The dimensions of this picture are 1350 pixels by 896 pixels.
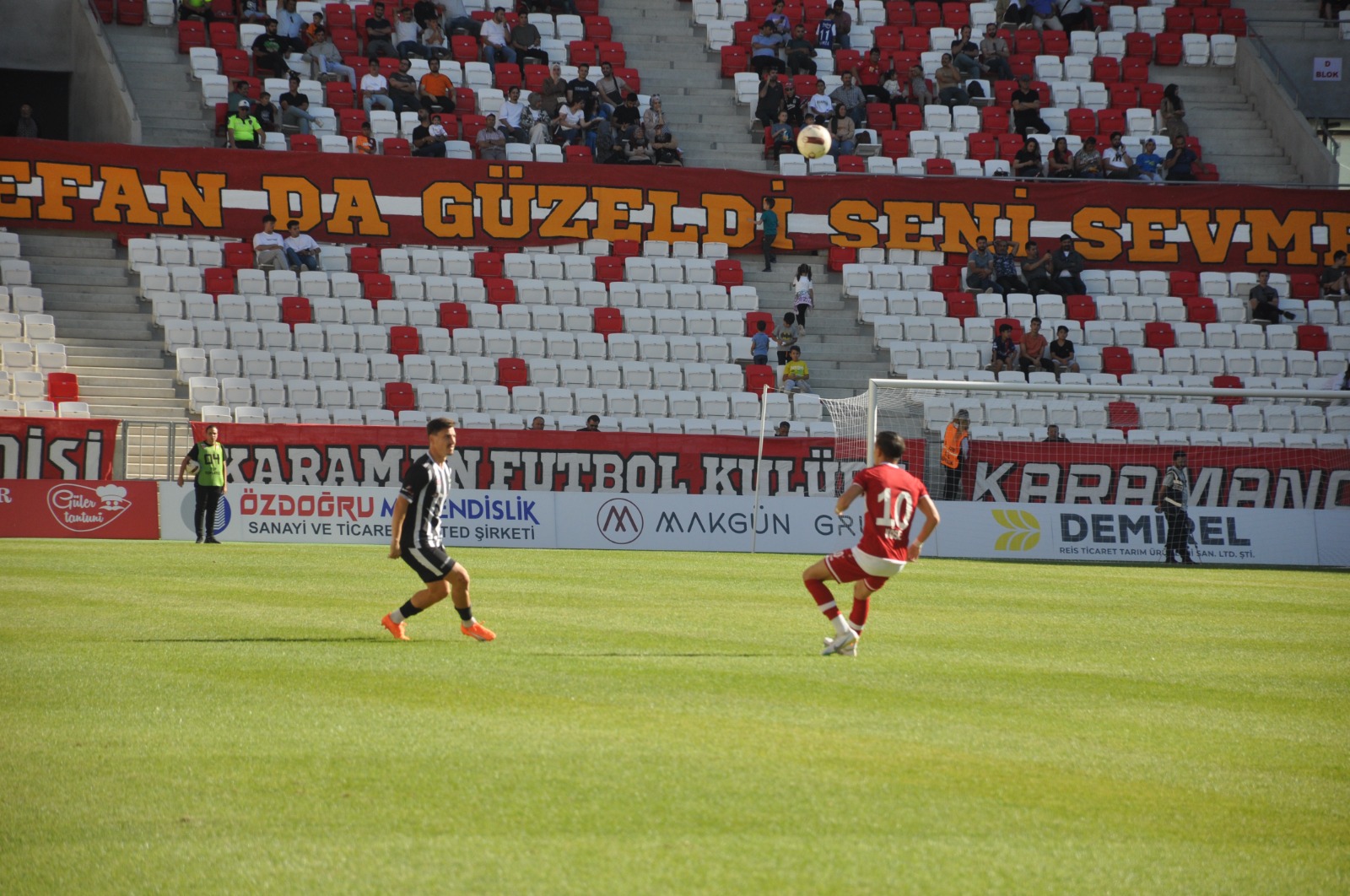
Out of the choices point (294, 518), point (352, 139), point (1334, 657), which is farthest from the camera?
point (352, 139)

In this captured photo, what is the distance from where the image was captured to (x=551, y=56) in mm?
36469

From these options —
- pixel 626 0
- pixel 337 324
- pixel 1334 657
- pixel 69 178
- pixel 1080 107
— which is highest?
pixel 626 0

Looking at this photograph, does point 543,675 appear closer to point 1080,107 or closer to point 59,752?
point 59,752

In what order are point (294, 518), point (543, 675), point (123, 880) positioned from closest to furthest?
point (123, 880)
point (543, 675)
point (294, 518)

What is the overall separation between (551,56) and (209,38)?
26.5 feet

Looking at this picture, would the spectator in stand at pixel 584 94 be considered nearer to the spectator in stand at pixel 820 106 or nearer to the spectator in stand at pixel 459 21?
the spectator in stand at pixel 459 21

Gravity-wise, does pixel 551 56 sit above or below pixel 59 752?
above

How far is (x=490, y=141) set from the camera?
33219 mm

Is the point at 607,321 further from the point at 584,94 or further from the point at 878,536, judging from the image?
the point at 878,536

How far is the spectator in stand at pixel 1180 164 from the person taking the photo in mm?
35969

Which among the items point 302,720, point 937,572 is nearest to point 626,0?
point 937,572

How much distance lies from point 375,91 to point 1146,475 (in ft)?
62.3

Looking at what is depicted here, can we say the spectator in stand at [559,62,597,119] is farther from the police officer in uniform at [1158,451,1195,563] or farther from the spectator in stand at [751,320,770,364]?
the police officer in uniform at [1158,451,1195,563]

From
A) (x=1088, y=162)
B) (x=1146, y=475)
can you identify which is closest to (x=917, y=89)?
(x=1088, y=162)
